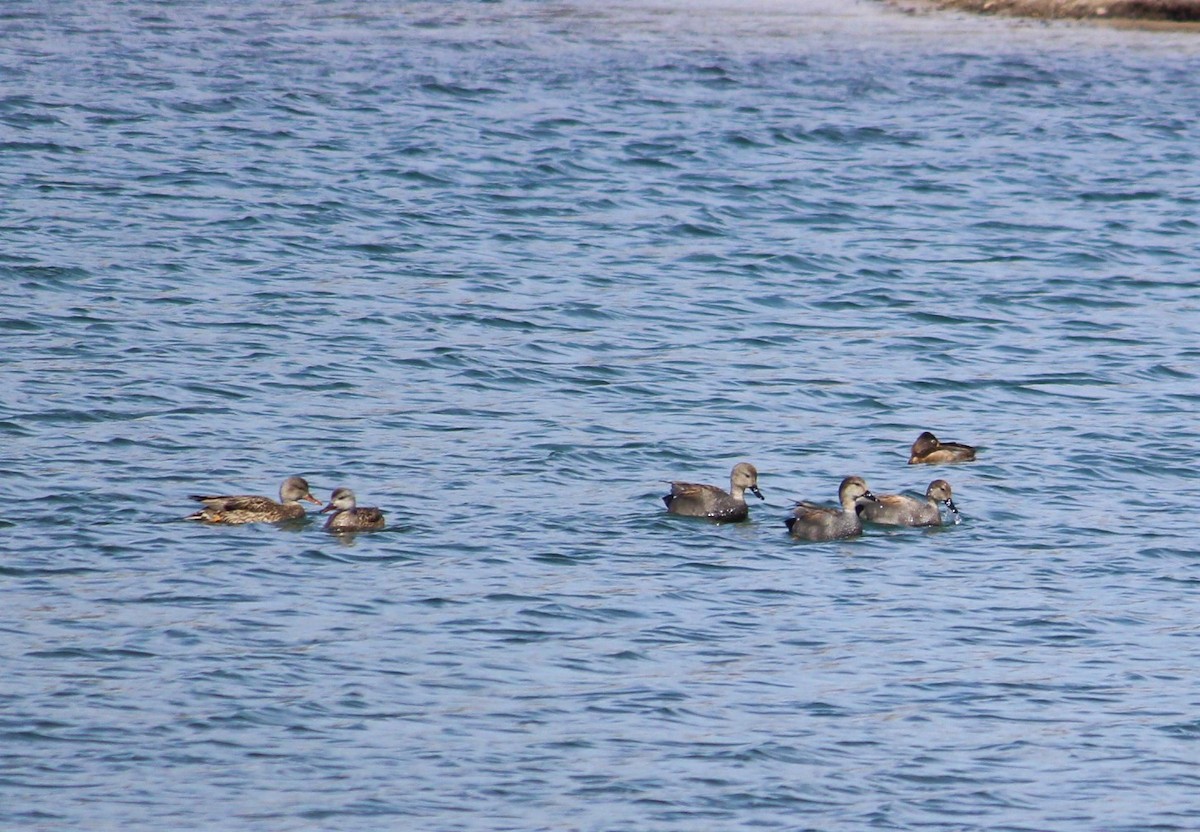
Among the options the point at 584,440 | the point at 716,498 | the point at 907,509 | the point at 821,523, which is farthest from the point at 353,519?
the point at 907,509

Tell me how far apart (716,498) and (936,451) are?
8.73 feet

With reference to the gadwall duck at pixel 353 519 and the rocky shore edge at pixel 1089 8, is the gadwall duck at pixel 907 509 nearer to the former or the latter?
the gadwall duck at pixel 353 519

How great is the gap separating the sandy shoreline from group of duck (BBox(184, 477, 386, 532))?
32.8 m

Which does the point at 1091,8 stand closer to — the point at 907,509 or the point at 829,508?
the point at 907,509

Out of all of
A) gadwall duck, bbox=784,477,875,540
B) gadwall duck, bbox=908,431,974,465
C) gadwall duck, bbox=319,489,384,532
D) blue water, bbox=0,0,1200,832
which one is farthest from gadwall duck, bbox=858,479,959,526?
gadwall duck, bbox=319,489,384,532

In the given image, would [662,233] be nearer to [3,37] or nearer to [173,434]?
[173,434]

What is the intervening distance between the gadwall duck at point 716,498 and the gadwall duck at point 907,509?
2.83 feet

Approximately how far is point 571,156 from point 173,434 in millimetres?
14249

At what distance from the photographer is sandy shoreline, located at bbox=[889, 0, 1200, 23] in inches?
1704

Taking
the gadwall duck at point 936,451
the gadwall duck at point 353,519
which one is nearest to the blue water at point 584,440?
the gadwall duck at point 353,519

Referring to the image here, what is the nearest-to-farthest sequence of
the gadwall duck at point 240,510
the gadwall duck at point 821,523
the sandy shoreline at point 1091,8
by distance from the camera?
1. the gadwall duck at point 240,510
2. the gadwall duck at point 821,523
3. the sandy shoreline at point 1091,8

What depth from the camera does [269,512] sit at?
14.5m

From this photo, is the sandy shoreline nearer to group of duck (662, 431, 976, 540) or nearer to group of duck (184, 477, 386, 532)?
group of duck (662, 431, 976, 540)

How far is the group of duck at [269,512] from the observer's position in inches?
566
